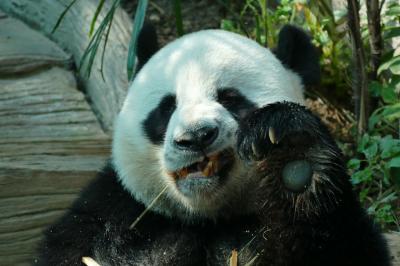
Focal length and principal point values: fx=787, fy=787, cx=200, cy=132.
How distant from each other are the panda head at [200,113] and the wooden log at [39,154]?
140 cm

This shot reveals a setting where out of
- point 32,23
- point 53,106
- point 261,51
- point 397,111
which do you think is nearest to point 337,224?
point 261,51

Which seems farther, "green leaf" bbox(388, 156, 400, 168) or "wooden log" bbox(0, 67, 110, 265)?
"wooden log" bbox(0, 67, 110, 265)

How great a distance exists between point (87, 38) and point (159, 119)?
110 inches

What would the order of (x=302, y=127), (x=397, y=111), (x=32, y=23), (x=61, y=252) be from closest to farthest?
(x=302, y=127)
(x=61, y=252)
(x=397, y=111)
(x=32, y=23)

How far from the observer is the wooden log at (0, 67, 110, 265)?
5.55 metres

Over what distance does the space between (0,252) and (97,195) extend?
1.49 m

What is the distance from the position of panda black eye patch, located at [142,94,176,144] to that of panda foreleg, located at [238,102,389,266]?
0.70 metres

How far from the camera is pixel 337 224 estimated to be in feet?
11.9


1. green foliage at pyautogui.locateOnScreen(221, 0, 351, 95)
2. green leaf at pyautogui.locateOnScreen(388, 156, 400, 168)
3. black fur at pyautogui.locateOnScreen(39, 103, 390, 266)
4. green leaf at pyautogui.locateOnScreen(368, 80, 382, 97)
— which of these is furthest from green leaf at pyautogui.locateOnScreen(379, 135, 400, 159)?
green foliage at pyautogui.locateOnScreen(221, 0, 351, 95)

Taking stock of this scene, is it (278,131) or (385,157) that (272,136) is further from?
(385,157)

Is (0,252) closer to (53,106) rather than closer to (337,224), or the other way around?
(53,106)

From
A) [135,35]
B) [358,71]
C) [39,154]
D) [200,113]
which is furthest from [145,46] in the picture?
[358,71]

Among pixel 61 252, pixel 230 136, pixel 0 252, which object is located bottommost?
pixel 0 252

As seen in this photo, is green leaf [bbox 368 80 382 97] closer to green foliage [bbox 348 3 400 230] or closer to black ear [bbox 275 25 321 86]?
green foliage [bbox 348 3 400 230]
